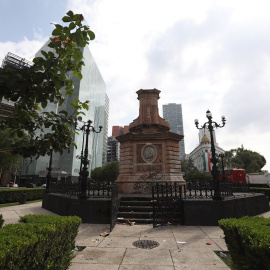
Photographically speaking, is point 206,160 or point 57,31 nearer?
point 57,31

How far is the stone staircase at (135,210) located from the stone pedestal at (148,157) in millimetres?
4247

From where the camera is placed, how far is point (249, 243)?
3.59 metres

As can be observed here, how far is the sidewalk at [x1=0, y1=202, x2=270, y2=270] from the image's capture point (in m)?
4.50

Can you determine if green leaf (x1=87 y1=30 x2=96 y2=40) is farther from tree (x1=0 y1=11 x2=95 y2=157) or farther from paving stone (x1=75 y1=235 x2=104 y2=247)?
paving stone (x1=75 y1=235 x2=104 y2=247)

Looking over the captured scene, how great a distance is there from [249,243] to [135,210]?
24.5 feet

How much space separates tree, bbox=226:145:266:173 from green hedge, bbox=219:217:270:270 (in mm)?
78451

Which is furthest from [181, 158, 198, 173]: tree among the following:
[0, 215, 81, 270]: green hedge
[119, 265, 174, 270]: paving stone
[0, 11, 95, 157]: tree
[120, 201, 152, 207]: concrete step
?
[0, 11, 95, 157]: tree

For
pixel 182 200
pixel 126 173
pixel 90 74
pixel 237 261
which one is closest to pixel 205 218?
pixel 182 200

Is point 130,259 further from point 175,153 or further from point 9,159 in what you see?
point 9,159

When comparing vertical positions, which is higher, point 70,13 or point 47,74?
point 70,13

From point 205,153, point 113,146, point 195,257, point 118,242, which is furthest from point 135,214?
point 113,146

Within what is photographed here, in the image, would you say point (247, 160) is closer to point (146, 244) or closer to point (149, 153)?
point (149, 153)

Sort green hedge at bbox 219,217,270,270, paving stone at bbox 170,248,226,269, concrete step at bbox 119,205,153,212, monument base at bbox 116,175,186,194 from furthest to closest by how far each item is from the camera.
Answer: monument base at bbox 116,175,186,194, concrete step at bbox 119,205,153,212, paving stone at bbox 170,248,226,269, green hedge at bbox 219,217,270,270

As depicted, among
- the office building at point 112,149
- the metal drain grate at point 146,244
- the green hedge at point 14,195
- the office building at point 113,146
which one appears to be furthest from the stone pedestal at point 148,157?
the office building at point 112,149
